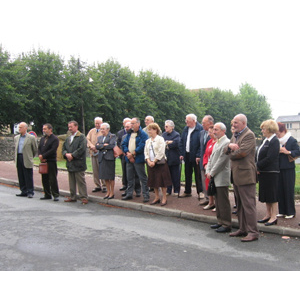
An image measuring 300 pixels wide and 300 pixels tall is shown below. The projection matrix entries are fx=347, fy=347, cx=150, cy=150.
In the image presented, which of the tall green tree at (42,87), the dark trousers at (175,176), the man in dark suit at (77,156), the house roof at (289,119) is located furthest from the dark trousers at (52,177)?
the house roof at (289,119)

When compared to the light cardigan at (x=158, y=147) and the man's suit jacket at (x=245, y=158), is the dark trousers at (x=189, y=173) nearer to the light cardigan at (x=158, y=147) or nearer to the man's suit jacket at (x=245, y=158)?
the light cardigan at (x=158, y=147)

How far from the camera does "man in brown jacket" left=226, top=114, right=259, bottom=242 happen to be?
6000mm

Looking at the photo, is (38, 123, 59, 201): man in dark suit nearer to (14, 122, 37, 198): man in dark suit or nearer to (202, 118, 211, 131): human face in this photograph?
(14, 122, 37, 198): man in dark suit

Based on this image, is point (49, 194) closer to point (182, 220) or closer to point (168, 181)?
point (168, 181)

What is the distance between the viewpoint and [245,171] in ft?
19.9

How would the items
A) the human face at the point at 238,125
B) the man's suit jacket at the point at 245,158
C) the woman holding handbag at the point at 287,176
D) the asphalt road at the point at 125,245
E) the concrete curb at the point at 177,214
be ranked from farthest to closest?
the woman holding handbag at the point at 287,176 → the concrete curb at the point at 177,214 → the human face at the point at 238,125 → the man's suit jacket at the point at 245,158 → the asphalt road at the point at 125,245

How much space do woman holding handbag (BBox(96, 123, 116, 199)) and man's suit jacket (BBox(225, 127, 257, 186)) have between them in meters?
4.11

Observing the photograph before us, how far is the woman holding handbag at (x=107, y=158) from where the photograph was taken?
9.38 metres

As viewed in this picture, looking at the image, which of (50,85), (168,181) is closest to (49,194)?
(168,181)

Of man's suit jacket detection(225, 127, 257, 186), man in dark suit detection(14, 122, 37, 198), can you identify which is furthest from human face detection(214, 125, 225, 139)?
man in dark suit detection(14, 122, 37, 198)

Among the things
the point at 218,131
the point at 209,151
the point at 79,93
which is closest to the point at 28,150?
the point at 209,151

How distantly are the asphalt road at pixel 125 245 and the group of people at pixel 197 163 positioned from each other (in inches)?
24.5

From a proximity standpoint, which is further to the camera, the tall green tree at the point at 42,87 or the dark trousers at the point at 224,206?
the tall green tree at the point at 42,87

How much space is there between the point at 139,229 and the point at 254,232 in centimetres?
210
